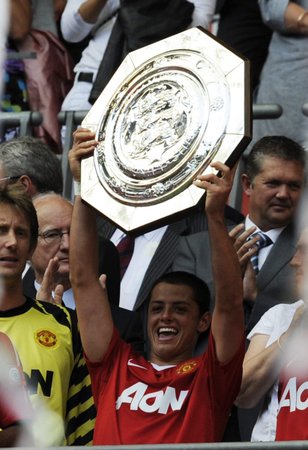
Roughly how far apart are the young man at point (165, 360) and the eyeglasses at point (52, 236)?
2.26 feet

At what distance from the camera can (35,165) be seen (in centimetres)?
741

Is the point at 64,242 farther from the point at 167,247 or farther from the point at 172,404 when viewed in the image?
the point at 172,404

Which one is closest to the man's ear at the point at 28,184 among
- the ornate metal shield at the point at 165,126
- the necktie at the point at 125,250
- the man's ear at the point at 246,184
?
the necktie at the point at 125,250

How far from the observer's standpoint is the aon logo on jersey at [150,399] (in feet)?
19.8

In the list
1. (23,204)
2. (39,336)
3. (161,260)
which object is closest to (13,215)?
(23,204)

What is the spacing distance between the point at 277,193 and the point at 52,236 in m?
0.94

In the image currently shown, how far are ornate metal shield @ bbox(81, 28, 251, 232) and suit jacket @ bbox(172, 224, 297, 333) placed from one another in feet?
3.30

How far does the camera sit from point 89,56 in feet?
28.5

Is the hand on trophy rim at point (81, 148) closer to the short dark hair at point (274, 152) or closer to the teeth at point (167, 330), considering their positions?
the teeth at point (167, 330)

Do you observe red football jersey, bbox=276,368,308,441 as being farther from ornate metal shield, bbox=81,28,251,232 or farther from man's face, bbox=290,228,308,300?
ornate metal shield, bbox=81,28,251,232

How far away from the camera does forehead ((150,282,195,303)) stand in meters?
6.54

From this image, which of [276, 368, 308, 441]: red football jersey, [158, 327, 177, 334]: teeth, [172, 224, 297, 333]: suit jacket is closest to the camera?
[276, 368, 308, 441]: red football jersey

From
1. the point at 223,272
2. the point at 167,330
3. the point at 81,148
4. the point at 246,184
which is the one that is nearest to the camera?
the point at 223,272

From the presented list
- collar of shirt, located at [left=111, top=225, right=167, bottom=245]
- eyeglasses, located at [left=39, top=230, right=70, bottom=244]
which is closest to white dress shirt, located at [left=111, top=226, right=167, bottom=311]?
collar of shirt, located at [left=111, top=225, right=167, bottom=245]
